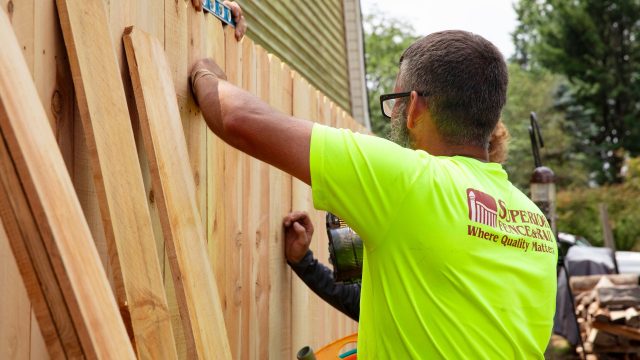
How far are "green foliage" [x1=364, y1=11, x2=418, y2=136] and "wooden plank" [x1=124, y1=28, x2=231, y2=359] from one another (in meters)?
30.6

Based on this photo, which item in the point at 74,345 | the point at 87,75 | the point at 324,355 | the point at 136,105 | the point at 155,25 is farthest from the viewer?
the point at 324,355

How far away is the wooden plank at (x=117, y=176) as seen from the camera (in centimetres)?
179

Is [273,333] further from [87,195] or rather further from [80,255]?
[80,255]

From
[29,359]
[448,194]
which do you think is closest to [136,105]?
[29,359]

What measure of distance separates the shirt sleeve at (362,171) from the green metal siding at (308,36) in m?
4.34

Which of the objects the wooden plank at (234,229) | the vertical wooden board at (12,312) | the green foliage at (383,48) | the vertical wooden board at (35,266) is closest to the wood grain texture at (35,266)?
the vertical wooden board at (35,266)

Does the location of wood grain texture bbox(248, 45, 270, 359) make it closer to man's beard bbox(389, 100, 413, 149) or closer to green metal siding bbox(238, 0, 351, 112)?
man's beard bbox(389, 100, 413, 149)

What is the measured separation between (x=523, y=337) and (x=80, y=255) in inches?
52.3

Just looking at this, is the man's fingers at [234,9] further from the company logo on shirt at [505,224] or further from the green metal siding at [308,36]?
the green metal siding at [308,36]

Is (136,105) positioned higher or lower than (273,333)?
higher

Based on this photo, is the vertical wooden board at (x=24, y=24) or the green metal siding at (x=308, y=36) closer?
the vertical wooden board at (x=24, y=24)

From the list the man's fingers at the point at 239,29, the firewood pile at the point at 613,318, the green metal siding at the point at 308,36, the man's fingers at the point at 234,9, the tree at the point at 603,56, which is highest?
the tree at the point at 603,56

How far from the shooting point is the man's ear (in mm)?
2127

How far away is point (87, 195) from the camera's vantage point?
191 cm
